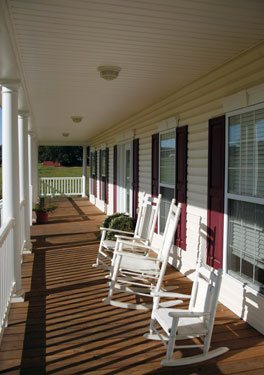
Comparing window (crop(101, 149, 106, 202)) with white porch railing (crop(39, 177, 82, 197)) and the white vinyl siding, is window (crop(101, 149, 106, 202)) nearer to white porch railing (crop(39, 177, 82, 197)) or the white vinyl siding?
the white vinyl siding

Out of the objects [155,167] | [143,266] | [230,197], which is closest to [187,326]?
[143,266]

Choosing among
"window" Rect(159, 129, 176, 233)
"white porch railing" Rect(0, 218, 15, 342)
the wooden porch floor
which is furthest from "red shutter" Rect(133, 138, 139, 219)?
"white porch railing" Rect(0, 218, 15, 342)

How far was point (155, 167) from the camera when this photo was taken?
18.1ft

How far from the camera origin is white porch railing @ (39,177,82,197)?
51.7 feet

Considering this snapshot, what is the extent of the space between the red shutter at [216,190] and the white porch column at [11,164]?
2.05m

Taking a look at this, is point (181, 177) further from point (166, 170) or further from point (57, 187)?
point (57, 187)

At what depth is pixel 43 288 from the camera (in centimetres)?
379

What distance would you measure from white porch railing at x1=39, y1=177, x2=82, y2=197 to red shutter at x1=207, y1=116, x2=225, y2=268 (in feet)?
41.4

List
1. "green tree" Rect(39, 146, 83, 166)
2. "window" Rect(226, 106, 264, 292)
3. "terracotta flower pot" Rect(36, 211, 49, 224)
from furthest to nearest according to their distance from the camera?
"green tree" Rect(39, 146, 83, 166)
"terracotta flower pot" Rect(36, 211, 49, 224)
"window" Rect(226, 106, 264, 292)

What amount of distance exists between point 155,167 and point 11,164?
259 centimetres

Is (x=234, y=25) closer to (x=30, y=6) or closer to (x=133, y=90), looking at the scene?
(x=30, y=6)

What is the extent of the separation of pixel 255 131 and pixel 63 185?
13968 mm

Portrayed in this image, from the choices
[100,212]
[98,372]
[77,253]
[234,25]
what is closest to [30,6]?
[234,25]

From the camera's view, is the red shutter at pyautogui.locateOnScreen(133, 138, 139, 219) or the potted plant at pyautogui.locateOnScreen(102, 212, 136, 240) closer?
the potted plant at pyautogui.locateOnScreen(102, 212, 136, 240)
